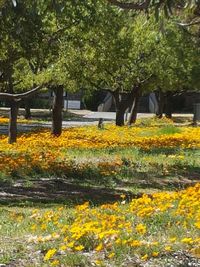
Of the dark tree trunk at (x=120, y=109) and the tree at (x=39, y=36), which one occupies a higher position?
the tree at (x=39, y=36)

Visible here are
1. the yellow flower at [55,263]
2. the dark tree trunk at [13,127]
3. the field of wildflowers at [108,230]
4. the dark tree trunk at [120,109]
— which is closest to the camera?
the yellow flower at [55,263]

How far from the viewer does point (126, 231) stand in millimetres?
5816

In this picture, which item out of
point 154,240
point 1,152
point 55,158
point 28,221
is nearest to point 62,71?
point 1,152

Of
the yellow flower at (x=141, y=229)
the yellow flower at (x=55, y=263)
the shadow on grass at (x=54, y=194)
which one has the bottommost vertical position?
the shadow on grass at (x=54, y=194)

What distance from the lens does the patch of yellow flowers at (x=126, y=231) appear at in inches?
206

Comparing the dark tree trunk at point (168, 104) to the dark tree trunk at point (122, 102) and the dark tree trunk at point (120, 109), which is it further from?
the dark tree trunk at point (120, 109)

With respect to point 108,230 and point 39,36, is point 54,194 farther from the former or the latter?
point 108,230

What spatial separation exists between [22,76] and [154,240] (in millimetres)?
14868

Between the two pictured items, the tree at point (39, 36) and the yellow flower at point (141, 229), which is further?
the tree at point (39, 36)

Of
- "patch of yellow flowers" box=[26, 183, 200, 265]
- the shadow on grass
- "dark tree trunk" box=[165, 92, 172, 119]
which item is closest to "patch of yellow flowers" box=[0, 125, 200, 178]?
the shadow on grass

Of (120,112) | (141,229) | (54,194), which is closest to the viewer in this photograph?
(141,229)

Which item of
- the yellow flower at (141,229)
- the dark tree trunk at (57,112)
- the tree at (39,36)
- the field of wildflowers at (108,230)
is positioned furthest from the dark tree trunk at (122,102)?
the yellow flower at (141,229)

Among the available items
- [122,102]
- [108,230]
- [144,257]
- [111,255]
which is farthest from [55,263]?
[122,102]

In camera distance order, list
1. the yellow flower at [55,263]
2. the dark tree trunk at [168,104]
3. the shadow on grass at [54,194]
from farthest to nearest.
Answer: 1. the dark tree trunk at [168,104]
2. the shadow on grass at [54,194]
3. the yellow flower at [55,263]
